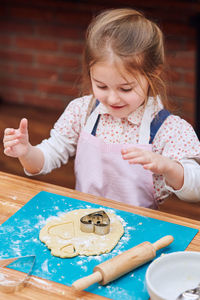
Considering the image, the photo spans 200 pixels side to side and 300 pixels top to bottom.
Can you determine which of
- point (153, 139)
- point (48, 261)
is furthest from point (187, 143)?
point (48, 261)

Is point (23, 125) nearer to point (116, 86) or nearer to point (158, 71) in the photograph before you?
point (116, 86)

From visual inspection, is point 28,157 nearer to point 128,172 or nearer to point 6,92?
point 128,172

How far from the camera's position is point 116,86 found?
1138 millimetres

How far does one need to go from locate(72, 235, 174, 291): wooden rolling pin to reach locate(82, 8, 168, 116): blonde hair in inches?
19.4

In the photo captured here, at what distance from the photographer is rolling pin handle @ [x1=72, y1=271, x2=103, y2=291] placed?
0.74 meters

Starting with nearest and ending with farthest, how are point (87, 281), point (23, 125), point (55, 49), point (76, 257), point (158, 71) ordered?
1. point (87, 281)
2. point (76, 257)
3. point (23, 125)
4. point (158, 71)
5. point (55, 49)

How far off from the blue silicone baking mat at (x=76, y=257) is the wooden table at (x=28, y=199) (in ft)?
0.05

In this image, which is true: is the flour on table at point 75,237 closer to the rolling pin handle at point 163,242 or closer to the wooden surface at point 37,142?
the rolling pin handle at point 163,242

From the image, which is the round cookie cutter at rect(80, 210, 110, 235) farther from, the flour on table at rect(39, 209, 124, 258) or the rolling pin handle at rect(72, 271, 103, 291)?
the rolling pin handle at rect(72, 271, 103, 291)

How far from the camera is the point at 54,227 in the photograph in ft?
3.13

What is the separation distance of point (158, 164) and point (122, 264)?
31 centimetres

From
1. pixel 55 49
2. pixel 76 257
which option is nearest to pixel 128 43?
pixel 76 257

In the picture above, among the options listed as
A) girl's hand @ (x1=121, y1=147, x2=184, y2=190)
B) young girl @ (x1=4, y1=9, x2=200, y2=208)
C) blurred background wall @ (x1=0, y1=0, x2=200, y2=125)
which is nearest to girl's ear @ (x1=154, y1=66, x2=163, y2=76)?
young girl @ (x1=4, y1=9, x2=200, y2=208)

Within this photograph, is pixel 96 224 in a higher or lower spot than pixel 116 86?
lower
